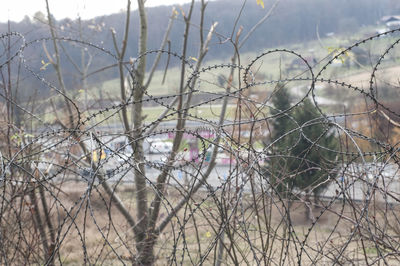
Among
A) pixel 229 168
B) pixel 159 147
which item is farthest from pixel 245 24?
pixel 229 168

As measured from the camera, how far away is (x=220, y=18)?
651cm

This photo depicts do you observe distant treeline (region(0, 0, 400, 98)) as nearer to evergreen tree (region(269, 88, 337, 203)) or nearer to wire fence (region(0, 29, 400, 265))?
wire fence (region(0, 29, 400, 265))

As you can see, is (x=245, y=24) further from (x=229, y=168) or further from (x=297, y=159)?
(x=229, y=168)

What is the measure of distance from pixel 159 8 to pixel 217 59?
180cm

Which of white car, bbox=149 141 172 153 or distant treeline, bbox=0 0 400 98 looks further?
distant treeline, bbox=0 0 400 98

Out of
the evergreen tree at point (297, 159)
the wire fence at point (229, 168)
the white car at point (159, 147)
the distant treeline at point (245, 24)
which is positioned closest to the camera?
the wire fence at point (229, 168)

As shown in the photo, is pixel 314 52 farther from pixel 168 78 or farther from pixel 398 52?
pixel 168 78

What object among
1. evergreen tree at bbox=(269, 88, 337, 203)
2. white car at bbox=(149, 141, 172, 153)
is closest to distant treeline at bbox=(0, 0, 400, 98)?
evergreen tree at bbox=(269, 88, 337, 203)

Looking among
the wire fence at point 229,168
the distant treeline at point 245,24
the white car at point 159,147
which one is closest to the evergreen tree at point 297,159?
the wire fence at point 229,168

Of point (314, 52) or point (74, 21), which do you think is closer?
point (314, 52)

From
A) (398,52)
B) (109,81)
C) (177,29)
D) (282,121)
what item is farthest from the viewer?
(282,121)

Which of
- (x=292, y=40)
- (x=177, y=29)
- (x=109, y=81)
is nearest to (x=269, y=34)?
(x=292, y=40)

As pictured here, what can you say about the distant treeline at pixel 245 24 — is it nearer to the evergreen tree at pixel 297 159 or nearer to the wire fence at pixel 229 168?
the wire fence at pixel 229 168

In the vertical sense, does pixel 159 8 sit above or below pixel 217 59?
above
